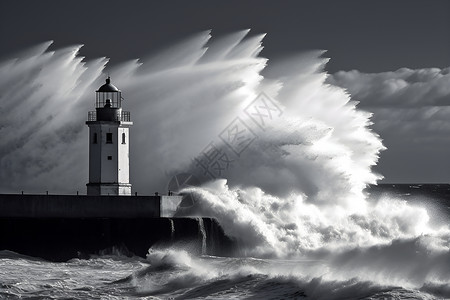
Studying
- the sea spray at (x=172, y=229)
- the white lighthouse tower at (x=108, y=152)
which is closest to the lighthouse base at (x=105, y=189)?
the white lighthouse tower at (x=108, y=152)

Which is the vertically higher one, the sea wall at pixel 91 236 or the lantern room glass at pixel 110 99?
the lantern room glass at pixel 110 99

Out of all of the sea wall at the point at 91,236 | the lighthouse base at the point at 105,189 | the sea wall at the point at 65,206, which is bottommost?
the sea wall at the point at 91,236

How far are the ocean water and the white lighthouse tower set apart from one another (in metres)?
3.21

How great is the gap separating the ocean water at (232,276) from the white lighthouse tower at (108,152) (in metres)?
3.21

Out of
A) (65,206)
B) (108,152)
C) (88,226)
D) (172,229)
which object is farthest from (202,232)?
(65,206)

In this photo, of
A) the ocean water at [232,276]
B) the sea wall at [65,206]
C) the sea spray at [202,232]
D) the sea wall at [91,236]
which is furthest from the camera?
the sea spray at [202,232]

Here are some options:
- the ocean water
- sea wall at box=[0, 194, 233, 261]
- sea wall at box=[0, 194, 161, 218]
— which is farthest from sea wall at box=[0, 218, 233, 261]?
sea wall at box=[0, 194, 161, 218]

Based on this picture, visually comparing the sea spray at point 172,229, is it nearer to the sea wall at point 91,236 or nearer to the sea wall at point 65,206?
the sea wall at point 91,236

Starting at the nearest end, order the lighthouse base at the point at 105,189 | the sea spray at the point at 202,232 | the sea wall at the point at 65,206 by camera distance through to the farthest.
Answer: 1. the sea wall at the point at 65,206
2. the sea spray at the point at 202,232
3. the lighthouse base at the point at 105,189

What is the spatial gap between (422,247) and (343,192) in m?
16.1

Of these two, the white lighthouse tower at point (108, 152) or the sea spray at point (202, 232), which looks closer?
the sea spray at point (202, 232)

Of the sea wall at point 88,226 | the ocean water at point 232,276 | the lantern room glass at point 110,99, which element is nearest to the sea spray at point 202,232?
the sea wall at point 88,226

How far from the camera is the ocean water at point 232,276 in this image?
79.9ft

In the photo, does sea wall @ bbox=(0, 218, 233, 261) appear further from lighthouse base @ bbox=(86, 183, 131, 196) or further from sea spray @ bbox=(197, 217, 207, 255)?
lighthouse base @ bbox=(86, 183, 131, 196)
